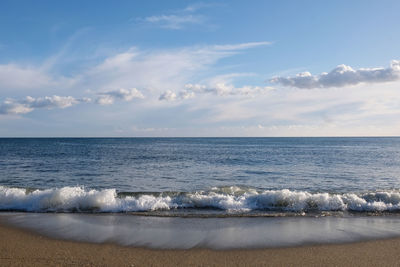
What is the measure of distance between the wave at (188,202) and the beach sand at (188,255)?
16.5 ft

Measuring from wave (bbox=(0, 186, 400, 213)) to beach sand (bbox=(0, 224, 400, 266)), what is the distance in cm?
503

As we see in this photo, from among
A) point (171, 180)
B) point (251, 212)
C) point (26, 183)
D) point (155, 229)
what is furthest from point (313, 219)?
point (26, 183)

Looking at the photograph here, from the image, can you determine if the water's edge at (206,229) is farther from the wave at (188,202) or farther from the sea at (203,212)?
the wave at (188,202)

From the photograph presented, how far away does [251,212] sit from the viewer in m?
13.0

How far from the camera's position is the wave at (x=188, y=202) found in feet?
44.4

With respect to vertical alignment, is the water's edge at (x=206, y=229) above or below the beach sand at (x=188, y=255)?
below

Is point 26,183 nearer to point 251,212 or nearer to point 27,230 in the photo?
point 27,230

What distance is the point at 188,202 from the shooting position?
1439 cm

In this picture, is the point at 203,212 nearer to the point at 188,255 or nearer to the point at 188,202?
the point at 188,202

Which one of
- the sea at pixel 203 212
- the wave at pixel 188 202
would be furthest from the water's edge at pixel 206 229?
the wave at pixel 188 202

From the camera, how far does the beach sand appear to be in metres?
7.06

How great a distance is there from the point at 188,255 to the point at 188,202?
6861mm

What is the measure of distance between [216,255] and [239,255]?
1.87 feet

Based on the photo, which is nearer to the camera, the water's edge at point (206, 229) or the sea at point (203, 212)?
the water's edge at point (206, 229)
